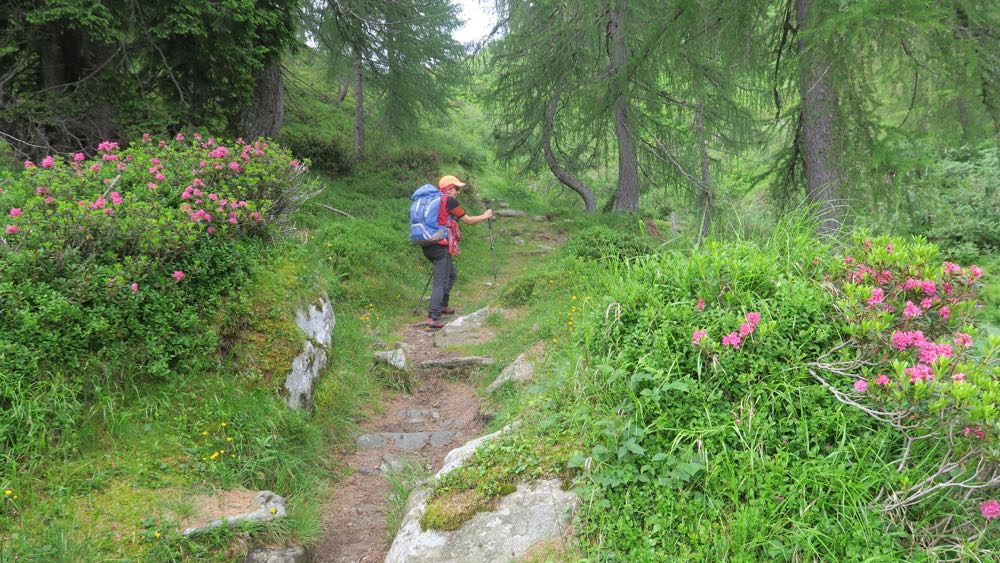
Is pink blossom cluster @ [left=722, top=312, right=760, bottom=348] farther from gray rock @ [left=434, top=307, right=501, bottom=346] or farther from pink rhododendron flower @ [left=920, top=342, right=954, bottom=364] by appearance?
gray rock @ [left=434, top=307, right=501, bottom=346]

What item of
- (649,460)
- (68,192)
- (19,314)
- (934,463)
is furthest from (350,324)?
(934,463)

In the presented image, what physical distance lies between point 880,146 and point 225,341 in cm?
622

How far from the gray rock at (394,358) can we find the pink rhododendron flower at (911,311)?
4.80 meters

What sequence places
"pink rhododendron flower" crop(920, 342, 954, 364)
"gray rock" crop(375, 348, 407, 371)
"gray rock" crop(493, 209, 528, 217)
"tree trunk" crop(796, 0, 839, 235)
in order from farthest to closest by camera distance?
"gray rock" crop(493, 209, 528, 217) < "gray rock" crop(375, 348, 407, 371) < "tree trunk" crop(796, 0, 839, 235) < "pink rhododendron flower" crop(920, 342, 954, 364)

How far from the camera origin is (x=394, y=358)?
6.28 m

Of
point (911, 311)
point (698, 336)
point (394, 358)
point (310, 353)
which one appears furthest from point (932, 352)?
point (394, 358)

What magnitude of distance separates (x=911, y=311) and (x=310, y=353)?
4645 mm

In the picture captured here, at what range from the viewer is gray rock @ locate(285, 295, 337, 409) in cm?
479

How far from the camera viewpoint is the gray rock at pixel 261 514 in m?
3.12

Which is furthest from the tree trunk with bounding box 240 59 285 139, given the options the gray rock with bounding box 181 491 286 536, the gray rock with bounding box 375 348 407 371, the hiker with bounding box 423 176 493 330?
the gray rock with bounding box 181 491 286 536

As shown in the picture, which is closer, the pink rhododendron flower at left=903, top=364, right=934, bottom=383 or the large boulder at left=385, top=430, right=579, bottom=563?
the pink rhododendron flower at left=903, top=364, right=934, bottom=383

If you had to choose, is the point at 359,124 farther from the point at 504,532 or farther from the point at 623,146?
the point at 504,532

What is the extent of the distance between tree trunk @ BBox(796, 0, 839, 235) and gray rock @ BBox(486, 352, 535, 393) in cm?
328

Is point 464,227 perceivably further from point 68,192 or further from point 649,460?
point 649,460
